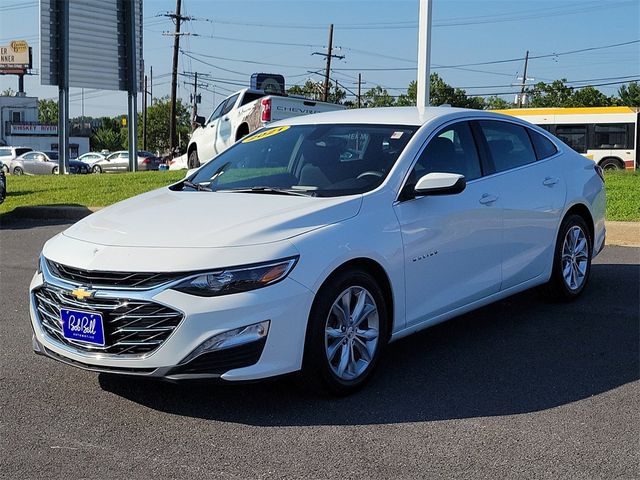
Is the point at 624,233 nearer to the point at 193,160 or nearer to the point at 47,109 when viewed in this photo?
the point at 193,160

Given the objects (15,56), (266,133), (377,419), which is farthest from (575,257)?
(15,56)

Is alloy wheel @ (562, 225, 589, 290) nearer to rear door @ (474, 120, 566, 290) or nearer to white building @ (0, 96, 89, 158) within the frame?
rear door @ (474, 120, 566, 290)

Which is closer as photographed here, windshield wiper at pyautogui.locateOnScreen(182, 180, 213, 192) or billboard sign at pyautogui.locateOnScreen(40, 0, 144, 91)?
windshield wiper at pyautogui.locateOnScreen(182, 180, 213, 192)

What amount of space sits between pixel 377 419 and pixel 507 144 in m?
2.75

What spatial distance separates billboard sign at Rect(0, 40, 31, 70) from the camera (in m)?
104

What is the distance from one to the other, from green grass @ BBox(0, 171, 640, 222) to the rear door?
16.4 feet

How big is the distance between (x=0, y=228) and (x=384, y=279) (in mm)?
9496

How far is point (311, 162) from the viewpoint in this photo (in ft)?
17.1

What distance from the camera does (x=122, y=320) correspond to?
3889 mm

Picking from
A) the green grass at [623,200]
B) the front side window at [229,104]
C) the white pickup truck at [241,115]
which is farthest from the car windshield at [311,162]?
the front side window at [229,104]

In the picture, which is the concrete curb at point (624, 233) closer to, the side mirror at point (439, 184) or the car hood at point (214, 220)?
the side mirror at point (439, 184)

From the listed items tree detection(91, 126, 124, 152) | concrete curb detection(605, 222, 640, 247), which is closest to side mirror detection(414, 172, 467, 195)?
concrete curb detection(605, 222, 640, 247)

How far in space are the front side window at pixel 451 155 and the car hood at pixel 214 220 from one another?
0.76 m

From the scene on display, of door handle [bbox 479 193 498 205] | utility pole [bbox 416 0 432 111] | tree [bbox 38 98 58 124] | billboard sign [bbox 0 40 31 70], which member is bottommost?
door handle [bbox 479 193 498 205]
